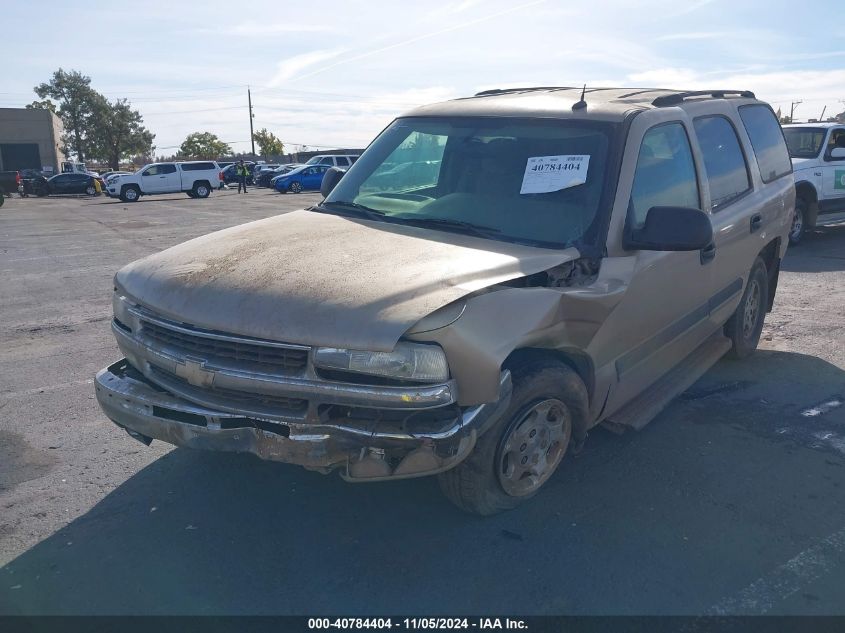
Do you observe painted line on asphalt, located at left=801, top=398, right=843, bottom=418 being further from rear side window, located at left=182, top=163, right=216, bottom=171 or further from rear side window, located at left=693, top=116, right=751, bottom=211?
rear side window, located at left=182, top=163, right=216, bottom=171

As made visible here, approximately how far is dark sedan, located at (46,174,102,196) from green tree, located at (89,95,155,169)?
138 feet

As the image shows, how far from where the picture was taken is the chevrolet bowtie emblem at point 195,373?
121 inches

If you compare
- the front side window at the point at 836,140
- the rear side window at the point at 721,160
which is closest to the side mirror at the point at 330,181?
the rear side window at the point at 721,160

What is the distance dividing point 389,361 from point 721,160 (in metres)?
3.25

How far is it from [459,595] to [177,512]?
1.50m

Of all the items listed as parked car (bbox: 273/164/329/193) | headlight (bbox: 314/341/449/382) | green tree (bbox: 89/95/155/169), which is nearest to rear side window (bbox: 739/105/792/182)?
headlight (bbox: 314/341/449/382)

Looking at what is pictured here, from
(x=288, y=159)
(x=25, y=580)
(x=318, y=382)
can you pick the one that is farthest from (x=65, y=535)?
(x=288, y=159)

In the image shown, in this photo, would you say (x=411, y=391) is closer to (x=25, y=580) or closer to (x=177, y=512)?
(x=177, y=512)

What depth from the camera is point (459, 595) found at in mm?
2988

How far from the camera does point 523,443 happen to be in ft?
11.3

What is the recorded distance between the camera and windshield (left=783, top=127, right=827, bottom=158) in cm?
1227

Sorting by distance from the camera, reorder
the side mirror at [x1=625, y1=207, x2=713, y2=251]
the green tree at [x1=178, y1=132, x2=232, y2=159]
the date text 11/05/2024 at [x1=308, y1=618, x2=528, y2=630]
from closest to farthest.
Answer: the date text 11/05/2024 at [x1=308, y1=618, x2=528, y2=630], the side mirror at [x1=625, y1=207, x2=713, y2=251], the green tree at [x1=178, y1=132, x2=232, y2=159]

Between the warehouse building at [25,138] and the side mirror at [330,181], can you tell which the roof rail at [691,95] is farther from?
the warehouse building at [25,138]

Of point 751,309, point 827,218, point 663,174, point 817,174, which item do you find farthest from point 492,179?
point 827,218
